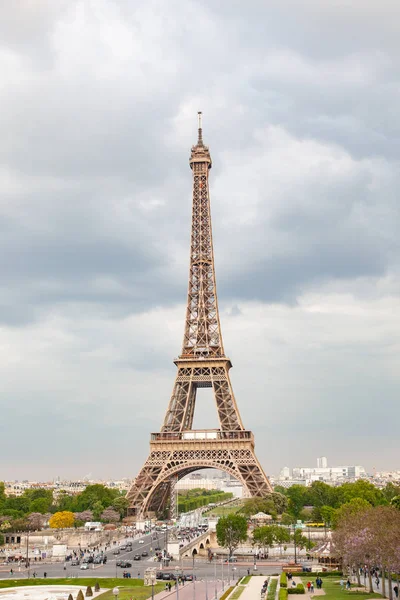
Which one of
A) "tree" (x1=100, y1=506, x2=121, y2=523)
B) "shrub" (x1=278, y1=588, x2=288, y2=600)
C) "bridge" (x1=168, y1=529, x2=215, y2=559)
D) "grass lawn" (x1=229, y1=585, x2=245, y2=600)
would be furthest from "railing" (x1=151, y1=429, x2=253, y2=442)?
"shrub" (x1=278, y1=588, x2=288, y2=600)

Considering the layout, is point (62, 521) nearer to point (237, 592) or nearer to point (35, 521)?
point (35, 521)

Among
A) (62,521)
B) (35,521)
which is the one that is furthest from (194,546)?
(35,521)

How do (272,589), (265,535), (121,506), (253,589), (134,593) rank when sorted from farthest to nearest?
(121,506) < (265,535) < (253,589) < (272,589) < (134,593)

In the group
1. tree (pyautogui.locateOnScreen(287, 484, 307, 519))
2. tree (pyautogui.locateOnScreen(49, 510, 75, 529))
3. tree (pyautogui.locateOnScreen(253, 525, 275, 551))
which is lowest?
tree (pyautogui.locateOnScreen(253, 525, 275, 551))

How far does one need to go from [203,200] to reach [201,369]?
2829 centimetres

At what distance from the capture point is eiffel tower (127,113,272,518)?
3969 inches

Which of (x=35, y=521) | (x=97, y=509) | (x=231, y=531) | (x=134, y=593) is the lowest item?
(x=134, y=593)

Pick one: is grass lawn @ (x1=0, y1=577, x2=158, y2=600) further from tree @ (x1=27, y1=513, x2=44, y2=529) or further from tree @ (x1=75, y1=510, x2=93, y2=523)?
tree @ (x1=75, y1=510, x2=93, y2=523)

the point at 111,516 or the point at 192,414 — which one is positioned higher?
the point at 192,414

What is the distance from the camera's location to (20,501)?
146m

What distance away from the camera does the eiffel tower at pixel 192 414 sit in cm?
10081

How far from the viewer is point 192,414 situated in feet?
369

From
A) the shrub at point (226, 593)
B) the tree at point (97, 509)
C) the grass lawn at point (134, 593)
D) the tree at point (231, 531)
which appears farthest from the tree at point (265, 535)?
the tree at point (97, 509)

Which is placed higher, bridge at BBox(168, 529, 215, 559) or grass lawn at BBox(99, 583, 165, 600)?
bridge at BBox(168, 529, 215, 559)
